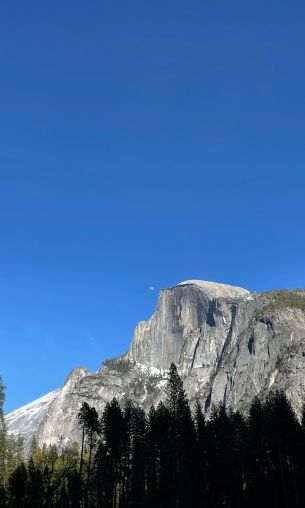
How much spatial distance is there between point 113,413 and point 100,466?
7.61 meters

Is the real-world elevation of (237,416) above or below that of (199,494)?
above

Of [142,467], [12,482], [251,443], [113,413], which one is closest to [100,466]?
[113,413]

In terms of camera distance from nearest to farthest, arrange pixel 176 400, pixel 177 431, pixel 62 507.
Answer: pixel 62 507 → pixel 177 431 → pixel 176 400

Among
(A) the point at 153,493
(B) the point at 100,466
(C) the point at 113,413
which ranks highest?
(C) the point at 113,413

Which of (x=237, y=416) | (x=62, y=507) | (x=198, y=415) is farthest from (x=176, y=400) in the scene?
(x=62, y=507)

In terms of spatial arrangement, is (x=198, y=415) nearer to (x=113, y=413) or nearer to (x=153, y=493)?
(x=113, y=413)

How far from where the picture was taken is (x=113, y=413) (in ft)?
242

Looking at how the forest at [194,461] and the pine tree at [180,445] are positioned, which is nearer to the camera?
the pine tree at [180,445]

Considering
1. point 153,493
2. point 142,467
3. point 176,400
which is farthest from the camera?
point 176,400

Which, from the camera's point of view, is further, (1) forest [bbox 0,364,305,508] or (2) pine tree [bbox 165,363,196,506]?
(1) forest [bbox 0,364,305,508]

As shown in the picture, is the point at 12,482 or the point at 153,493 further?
the point at 12,482

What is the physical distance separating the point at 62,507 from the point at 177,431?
1792 centimetres

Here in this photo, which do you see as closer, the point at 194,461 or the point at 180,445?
the point at 180,445

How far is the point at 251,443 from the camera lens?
66.3m
